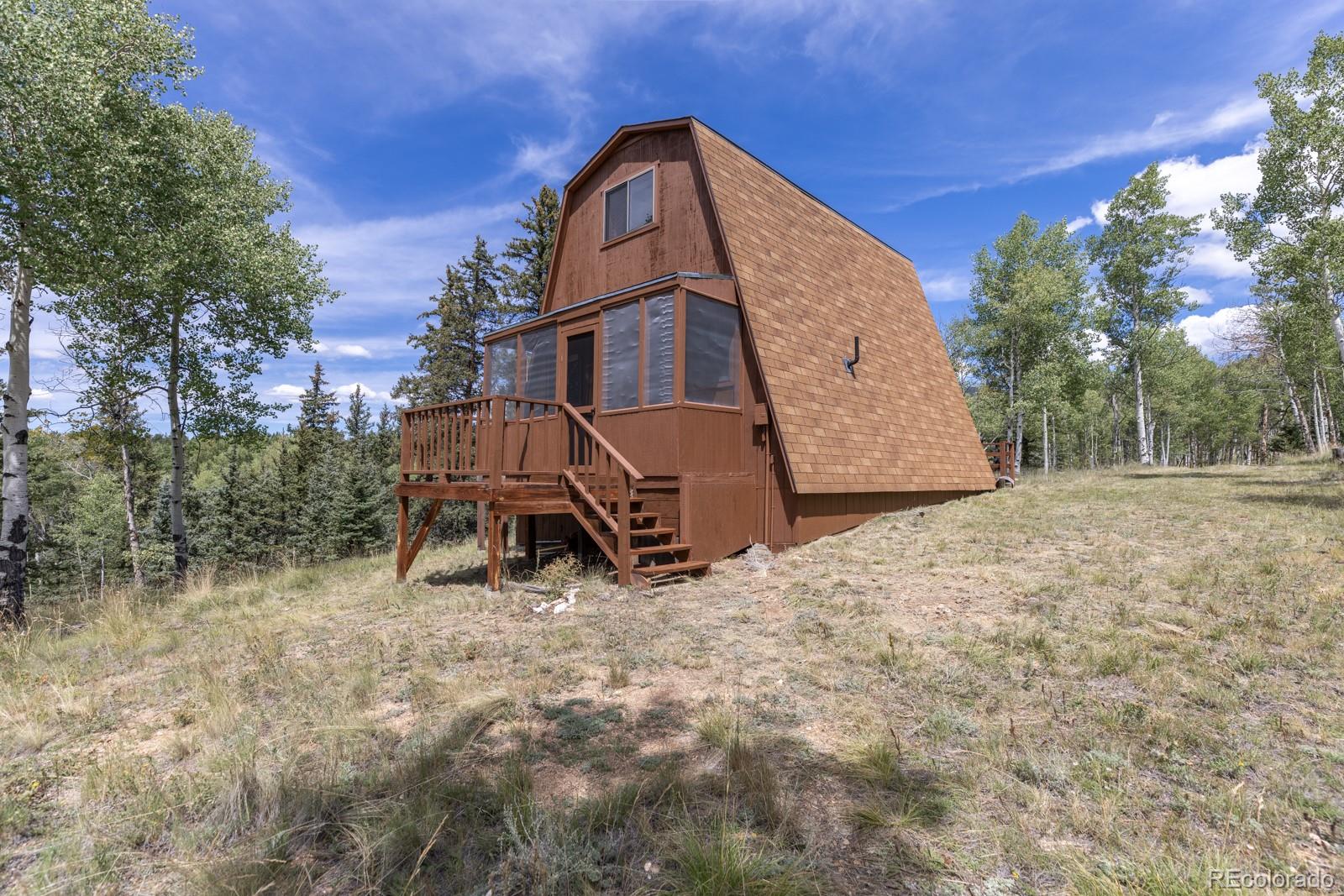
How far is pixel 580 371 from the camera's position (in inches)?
361

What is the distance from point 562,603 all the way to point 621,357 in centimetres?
373

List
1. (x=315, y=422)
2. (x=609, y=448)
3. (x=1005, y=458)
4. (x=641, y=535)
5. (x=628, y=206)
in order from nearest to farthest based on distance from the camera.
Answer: (x=609, y=448) < (x=641, y=535) < (x=628, y=206) < (x=1005, y=458) < (x=315, y=422)

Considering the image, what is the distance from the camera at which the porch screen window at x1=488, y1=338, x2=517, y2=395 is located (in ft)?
33.1

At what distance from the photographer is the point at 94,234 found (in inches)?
320

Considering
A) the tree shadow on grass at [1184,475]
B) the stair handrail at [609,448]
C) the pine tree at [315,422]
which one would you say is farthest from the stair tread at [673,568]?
the pine tree at [315,422]

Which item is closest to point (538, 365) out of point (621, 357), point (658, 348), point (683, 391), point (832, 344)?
point (621, 357)

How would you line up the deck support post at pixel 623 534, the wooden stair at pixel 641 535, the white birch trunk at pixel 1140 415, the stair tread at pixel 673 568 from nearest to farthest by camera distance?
the deck support post at pixel 623 534, the stair tread at pixel 673 568, the wooden stair at pixel 641 535, the white birch trunk at pixel 1140 415

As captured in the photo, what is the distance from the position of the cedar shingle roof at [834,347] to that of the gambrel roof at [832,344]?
0.03 meters

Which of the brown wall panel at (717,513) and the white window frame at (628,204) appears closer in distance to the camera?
the brown wall panel at (717,513)

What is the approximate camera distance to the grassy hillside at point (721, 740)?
7.18 feet

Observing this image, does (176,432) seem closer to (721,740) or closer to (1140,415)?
(721,740)

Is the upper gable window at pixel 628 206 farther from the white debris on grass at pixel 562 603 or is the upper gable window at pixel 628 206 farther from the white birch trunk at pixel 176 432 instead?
the white birch trunk at pixel 176 432

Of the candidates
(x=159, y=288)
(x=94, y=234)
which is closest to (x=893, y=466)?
(x=94, y=234)

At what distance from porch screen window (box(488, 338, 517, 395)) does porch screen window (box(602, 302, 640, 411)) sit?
241 cm
